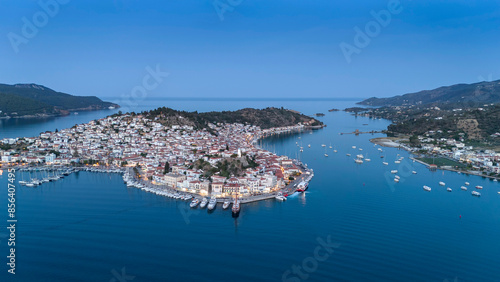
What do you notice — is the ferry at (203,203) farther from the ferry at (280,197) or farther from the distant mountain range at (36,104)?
the distant mountain range at (36,104)

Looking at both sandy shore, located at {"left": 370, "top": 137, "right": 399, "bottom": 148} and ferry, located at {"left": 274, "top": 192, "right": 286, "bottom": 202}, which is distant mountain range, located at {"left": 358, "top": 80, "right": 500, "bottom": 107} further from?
ferry, located at {"left": 274, "top": 192, "right": 286, "bottom": 202}

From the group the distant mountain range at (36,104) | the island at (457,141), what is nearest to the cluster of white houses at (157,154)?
the island at (457,141)

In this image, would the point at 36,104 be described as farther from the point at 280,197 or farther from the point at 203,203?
the point at 280,197

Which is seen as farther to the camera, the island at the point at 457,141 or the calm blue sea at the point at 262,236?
the island at the point at 457,141

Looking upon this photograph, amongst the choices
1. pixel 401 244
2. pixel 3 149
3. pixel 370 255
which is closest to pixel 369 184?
pixel 401 244

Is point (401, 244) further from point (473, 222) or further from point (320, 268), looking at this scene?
point (473, 222)

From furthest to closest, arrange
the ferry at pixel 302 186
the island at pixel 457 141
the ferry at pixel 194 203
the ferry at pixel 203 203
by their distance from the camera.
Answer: the island at pixel 457 141, the ferry at pixel 302 186, the ferry at pixel 194 203, the ferry at pixel 203 203
